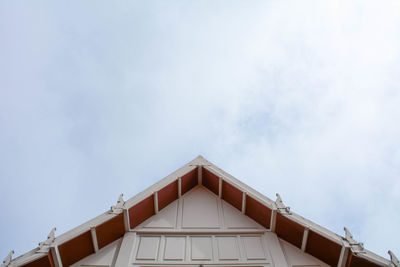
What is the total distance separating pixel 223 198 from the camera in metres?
14.7

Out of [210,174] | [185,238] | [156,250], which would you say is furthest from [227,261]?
[210,174]

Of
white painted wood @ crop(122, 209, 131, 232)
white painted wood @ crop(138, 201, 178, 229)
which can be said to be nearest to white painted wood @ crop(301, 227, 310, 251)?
white painted wood @ crop(138, 201, 178, 229)

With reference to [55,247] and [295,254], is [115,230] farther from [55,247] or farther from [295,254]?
[295,254]

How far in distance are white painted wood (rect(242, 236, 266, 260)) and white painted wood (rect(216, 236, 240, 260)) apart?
40cm

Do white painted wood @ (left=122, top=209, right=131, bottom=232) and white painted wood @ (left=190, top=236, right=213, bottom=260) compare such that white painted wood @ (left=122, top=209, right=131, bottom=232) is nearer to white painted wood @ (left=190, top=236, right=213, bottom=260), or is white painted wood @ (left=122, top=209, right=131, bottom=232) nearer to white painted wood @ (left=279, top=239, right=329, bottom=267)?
white painted wood @ (left=190, top=236, right=213, bottom=260)

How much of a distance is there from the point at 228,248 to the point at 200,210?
8.55ft

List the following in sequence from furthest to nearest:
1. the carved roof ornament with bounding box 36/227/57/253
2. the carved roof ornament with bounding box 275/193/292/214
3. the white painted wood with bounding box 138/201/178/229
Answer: the white painted wood with bounding box 138/201/178/229 < the carved roof ornament with bounding box 275/193/292/214 < the carved roof ornament with bounding box 36/227/57/253

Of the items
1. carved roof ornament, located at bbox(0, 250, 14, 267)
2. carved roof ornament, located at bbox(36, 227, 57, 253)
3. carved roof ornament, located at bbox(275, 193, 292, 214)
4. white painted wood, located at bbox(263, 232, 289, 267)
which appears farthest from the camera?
carved roof ornament, located at bbox(275, 193, 292, 214)

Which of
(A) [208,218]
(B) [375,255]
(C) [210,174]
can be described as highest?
(C) [210,174]

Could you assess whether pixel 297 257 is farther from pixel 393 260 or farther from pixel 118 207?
pixel 118 207

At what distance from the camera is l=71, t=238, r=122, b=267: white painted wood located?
36.8 ft

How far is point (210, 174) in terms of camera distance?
1499cm

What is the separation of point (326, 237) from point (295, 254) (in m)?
1.60

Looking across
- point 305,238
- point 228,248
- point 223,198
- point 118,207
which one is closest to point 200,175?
point 223,198
